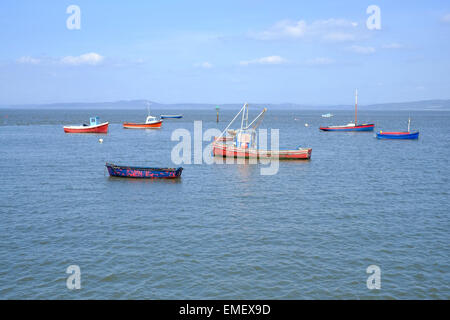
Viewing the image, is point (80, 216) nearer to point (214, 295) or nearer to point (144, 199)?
point (144, 199)

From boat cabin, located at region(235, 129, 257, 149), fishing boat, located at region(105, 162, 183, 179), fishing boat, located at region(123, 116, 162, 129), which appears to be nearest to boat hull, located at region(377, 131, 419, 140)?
boat cabin, located at region(235, 129, 257, 149)

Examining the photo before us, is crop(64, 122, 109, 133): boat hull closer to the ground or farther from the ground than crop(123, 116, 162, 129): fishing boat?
closer to the ground

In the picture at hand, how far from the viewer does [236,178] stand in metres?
45.1

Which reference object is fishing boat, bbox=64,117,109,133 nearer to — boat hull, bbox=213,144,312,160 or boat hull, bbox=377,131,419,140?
boat hull, bbox=213,144,312,160

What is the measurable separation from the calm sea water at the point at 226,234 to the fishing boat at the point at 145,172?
1.03 meters

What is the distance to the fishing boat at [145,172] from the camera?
1666 inches

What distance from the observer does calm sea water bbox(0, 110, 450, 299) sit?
19.3 metres

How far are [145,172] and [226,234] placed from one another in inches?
→ 745

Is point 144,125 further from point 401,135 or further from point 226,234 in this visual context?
point 226,234

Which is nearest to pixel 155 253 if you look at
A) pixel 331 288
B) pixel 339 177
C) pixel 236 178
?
pixel 331 288

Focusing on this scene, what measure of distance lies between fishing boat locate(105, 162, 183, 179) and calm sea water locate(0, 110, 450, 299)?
1033mm

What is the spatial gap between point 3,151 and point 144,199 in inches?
1701

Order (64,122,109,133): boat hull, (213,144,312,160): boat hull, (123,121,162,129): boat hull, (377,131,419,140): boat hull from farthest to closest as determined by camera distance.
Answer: (123,121,162,129): boat hull < (64,122,109,133): boat hull < (377,131,419,140): boat hull < (213,144,312,160): boat hull

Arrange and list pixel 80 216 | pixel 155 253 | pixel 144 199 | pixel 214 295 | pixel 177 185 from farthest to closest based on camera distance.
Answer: pixel 177 185, pixel 144 199, pixel 80 216, pixel 155 253, pixel 214 295
